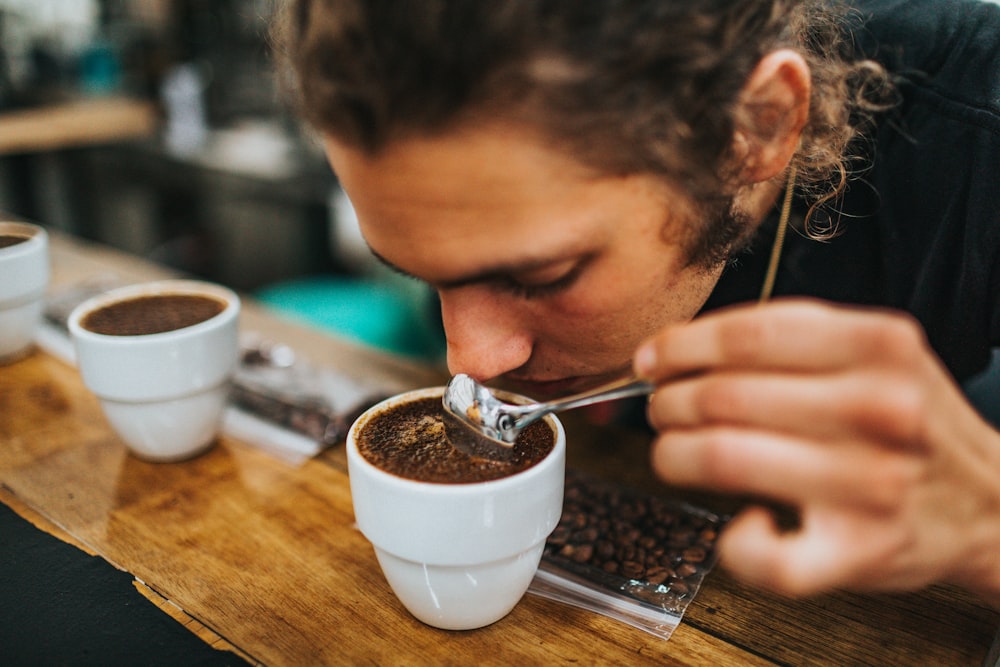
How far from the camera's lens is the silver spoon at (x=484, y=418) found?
2.37 feet

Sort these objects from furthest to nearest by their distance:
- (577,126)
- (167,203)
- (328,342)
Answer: (167,203) < (328,342) < (577,126)

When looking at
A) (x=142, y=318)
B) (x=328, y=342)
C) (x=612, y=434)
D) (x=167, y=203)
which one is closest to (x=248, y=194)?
(x=167, y=203)

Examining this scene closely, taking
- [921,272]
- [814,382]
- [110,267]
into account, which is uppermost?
[814,382]

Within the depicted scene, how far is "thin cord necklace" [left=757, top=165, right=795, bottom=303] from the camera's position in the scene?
100 cm

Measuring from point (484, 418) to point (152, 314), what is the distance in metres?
0.54

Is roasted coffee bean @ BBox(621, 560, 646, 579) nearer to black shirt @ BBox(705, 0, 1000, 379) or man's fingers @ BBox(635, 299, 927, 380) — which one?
man's fingers @ BBox(635, 299, 927, 380)

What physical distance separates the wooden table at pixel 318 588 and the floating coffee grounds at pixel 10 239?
34cm

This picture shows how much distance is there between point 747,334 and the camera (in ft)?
1.69

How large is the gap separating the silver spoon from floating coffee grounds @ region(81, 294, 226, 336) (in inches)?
17.2

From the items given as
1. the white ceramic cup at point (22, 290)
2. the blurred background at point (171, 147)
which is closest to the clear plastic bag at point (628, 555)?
the white ceramic cup at point (22, 290)

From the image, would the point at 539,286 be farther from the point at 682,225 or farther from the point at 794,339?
the point at 794,339

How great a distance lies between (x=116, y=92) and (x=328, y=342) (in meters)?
3.29

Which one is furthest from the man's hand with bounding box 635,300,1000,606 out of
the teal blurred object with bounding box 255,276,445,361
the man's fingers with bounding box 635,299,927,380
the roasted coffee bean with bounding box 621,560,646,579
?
the teal blurred object with bounding box 255,276,445,361

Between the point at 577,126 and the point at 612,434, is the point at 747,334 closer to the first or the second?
the point at 577,126
